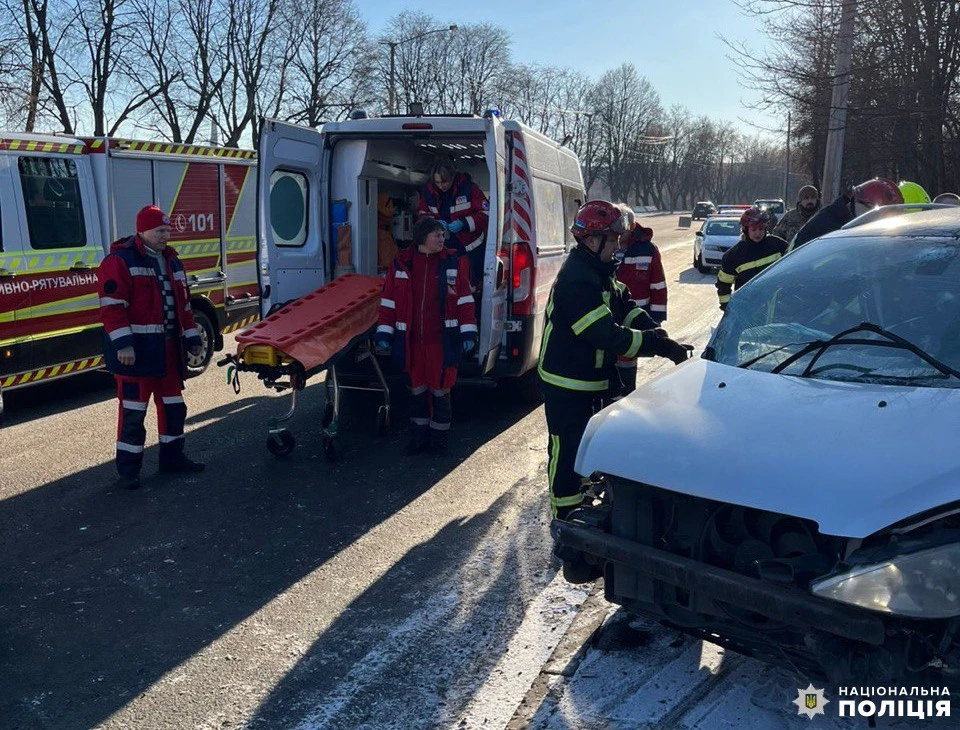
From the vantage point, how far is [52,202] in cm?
798

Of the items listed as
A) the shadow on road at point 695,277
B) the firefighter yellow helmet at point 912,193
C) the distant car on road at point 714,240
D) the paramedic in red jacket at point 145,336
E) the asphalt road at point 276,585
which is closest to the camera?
the asphalt road at point 276,585

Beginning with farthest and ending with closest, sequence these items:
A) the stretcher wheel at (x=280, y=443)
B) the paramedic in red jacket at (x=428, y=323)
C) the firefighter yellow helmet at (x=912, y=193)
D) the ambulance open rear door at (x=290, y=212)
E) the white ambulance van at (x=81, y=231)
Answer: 1. the white ambulance van at (x=81, y=231)
2. the firefighter yellow helmet at (x=912, y=193)
3. the ambulance open rear door at (x=290, y=212)
4. the paramedic in red jacket at (x=428, y=323)
5. the stretcher wheel at (x=280, y=443)

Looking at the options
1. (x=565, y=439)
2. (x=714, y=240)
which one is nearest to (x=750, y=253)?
(x=565, y=439)

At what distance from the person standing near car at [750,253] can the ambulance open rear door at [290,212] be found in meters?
3.42

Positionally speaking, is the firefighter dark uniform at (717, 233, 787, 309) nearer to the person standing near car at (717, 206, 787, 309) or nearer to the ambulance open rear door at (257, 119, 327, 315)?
the person standing near car at (717, 206, 787, 309)

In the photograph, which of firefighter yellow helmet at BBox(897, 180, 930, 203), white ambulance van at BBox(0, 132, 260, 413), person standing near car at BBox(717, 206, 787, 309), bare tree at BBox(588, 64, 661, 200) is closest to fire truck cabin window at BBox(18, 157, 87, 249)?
white ambulance van at BBox(0, 132, 260, 413)

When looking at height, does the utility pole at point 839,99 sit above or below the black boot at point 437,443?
above

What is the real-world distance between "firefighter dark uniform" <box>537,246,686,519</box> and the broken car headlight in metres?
1.82

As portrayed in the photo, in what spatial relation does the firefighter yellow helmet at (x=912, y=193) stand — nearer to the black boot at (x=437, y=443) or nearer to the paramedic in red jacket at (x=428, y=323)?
the paramedic in red jacket at (x=428, y=323)

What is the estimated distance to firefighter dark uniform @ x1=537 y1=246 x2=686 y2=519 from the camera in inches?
163

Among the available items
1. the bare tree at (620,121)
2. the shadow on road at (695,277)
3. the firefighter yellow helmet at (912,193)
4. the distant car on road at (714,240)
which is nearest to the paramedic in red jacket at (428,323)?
the firefighter yellow helmet at (912,193)

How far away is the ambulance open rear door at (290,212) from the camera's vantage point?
269 inches

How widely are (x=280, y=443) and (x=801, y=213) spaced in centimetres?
654

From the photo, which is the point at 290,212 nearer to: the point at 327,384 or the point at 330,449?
the point at 327,384
